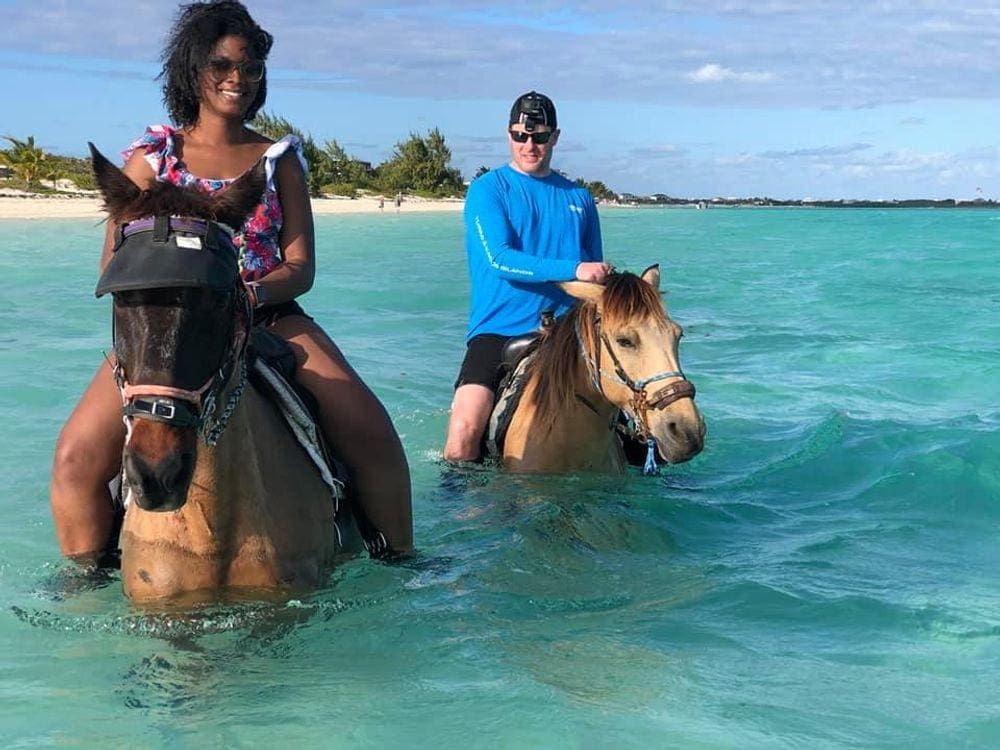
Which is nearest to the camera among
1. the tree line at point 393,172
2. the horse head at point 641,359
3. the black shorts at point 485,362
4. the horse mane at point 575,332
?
the horse head at point 641,359

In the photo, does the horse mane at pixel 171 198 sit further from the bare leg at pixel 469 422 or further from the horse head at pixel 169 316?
the bare leg at pixel 469 422

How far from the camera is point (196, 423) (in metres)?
3.24

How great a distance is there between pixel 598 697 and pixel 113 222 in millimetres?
2389

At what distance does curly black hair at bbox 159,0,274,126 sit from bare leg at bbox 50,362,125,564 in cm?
107

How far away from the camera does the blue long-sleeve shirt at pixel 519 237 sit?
7.35 m

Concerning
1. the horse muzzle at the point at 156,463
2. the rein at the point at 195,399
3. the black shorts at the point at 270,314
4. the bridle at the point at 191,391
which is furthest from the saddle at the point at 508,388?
the horse muzzle at the point at 156,463

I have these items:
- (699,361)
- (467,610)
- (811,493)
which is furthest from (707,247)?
(467,610)

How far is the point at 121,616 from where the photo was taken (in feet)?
14.1

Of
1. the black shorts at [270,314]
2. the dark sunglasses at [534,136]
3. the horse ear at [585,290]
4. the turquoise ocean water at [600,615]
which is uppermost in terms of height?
the dark sunglasses at [534,136]

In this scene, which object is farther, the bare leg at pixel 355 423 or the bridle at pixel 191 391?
the bare leg at pixel 355 423

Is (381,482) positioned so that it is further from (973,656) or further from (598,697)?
(973,656)

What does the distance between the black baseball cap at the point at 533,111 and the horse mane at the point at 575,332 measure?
4.47 feet

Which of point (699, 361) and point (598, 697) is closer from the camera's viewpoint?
point (598, 697)

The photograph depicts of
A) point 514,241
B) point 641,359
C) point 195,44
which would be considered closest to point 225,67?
point 195,44
